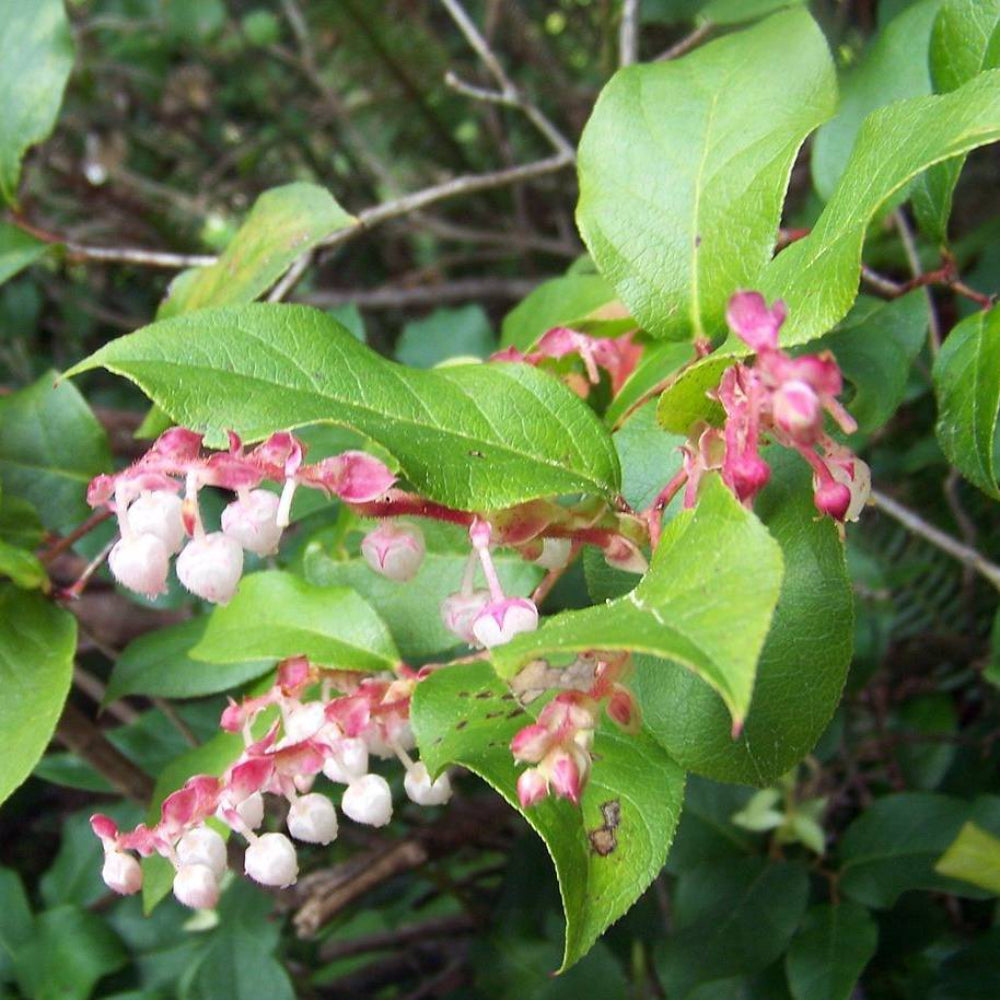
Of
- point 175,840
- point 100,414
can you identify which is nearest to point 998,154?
point 100,414

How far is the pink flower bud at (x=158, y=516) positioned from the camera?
0.53 metres

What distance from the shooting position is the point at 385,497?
571mm

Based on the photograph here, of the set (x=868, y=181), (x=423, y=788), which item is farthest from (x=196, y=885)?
(x=868, y=181)

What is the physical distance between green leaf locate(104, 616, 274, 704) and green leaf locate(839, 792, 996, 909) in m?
0.53

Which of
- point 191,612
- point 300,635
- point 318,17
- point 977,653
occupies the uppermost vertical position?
point 318,17

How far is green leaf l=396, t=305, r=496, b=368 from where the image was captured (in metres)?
1.29

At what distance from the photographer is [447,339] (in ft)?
4.30

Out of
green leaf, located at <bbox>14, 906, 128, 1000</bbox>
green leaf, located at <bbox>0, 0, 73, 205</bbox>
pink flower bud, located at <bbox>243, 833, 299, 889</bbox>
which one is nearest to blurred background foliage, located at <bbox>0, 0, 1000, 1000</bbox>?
green leaf, located at <bbox>14, 906, 128, 1000</bbox>

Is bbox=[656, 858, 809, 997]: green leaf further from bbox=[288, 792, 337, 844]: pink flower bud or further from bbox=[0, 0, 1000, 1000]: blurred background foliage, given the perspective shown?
bbox=[288, 792, 337, 844]: pink flower bud

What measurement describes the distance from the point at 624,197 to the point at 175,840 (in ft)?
1.49

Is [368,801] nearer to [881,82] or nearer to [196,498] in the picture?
[196,498]

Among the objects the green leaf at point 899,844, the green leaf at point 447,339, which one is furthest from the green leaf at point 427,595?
the green leaf at point 447,339

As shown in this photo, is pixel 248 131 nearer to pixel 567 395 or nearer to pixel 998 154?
pixel 998 154

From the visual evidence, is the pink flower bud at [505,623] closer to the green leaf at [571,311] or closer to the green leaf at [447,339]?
the green leaf at [571,311]
